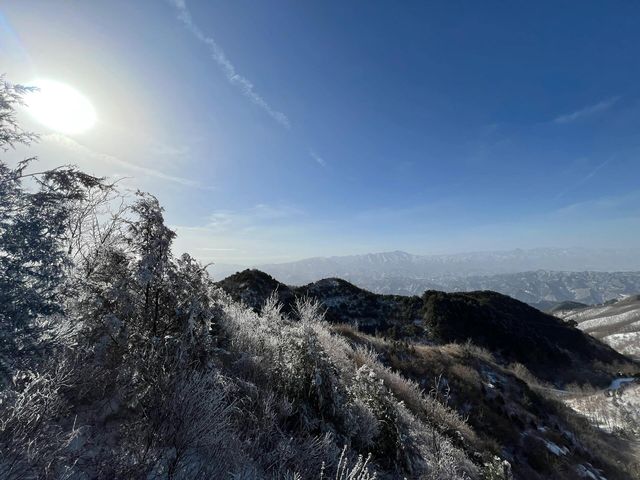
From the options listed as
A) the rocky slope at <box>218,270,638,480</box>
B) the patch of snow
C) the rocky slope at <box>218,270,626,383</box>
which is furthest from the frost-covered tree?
the rocky slope at <box>218,270,626,383</box>

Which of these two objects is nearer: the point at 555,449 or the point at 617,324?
A: the point at 555,449

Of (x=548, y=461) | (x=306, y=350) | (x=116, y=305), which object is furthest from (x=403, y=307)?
(x=116, y=305)

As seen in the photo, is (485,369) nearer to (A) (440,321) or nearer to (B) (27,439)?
(A) (440,321)

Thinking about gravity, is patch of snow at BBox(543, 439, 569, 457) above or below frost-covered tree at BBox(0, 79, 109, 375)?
below

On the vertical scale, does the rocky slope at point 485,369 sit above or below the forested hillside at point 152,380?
below

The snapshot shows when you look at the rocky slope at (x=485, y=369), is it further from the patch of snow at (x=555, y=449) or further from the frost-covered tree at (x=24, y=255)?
the frost-covered tree at (x=24, y=255)

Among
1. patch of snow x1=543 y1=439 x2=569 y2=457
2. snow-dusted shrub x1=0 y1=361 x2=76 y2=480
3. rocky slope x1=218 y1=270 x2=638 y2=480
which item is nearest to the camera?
snow-dusted shrub x1=0 y1=361 x2=76 y2=480

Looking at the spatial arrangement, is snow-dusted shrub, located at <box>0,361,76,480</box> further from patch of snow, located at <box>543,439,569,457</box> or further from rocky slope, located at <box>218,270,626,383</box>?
rocky slope, located at <box>218,270,626,383</box>

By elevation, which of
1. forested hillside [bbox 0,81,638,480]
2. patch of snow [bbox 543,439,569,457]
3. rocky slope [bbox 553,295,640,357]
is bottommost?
rocky slope [bbox 553,295,640,357]

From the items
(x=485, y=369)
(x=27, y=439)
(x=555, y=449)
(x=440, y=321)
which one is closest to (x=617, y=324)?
(x=440, y=321)

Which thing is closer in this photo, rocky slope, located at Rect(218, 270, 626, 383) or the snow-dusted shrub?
the snow-dusted shrub

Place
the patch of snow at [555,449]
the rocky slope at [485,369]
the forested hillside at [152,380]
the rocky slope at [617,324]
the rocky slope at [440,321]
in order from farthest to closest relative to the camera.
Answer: the rocky slope at [617,324] < the rocky slope at [440,321] < the patch of snow at [555,449] < the rocky slope at [485,369] < the forested hillside at [152,380]

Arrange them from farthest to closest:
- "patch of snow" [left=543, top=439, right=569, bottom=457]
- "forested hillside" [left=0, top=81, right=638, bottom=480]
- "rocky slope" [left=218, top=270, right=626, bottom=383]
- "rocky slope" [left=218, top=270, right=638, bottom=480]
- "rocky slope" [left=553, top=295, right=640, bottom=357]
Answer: "rocky slope" [left=553, top=295, right=640, bottom=357], "rocky slope" [left=218, top=270, right=626, bottom=383], "patch of snow" [left=543, top=439, right=569, bottom=457], "rocky slope" [left=218, top=270, right=638, bottom=480], "forested hillside" [left=0, top=81, right=638, bottom=480]

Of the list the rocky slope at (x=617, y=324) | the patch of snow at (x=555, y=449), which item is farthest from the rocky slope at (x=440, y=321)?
the rocky slope at (x=617, y=324)
